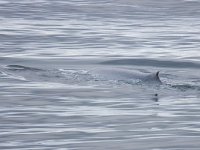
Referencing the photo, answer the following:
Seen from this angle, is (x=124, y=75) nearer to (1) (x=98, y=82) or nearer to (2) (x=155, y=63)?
(1) (x=98, y=82)

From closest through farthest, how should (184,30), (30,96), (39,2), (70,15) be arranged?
(30,96), (184,30), (70,15), (39,2)

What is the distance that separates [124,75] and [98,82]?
22.4 inches

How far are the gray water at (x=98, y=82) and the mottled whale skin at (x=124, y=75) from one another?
0.02m

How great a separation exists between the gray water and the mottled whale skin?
0.9 inches

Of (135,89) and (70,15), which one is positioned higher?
(70,15)

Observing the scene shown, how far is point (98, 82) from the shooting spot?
16.0 meters

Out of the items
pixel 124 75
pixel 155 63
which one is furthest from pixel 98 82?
pixel 155 63

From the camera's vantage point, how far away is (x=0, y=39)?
2303cm

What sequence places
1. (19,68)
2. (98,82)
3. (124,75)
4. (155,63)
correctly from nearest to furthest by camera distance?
1. (98,82)
2. (124,75)
3. (19,68)
4. (155,63)

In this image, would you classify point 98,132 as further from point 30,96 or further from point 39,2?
point 39,2

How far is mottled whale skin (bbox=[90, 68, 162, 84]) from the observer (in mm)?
15508

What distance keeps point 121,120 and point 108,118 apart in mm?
211

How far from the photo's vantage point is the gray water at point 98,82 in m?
11.5

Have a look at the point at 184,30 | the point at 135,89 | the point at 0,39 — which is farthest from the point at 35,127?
the point at 184,30
